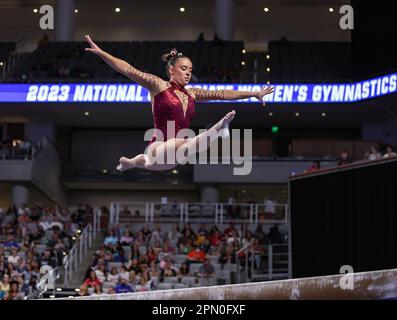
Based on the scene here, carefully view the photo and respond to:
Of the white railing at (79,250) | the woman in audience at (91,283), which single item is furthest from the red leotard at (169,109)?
the white railing at (79,250)

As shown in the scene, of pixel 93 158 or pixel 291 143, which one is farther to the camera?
pixel 93 158

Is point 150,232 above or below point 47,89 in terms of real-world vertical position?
below

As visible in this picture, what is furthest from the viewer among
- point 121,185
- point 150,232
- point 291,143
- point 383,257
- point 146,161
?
point 121,185

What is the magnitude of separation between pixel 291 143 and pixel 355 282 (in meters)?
20.7

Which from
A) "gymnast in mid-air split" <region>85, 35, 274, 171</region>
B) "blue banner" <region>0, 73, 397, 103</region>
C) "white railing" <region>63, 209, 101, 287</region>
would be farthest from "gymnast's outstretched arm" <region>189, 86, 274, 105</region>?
"blue banner" <region>0, 73, 397, 103</region>

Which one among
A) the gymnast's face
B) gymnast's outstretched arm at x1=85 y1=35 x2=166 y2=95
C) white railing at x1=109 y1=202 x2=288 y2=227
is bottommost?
gymnast's outstretched arm at x1=85 y1=35 x2=166 y2=95

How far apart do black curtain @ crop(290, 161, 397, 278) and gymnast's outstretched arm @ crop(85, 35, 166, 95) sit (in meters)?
8.78

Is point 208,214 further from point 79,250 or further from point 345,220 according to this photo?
point 345,220

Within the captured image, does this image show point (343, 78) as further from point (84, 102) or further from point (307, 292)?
point (307, 292)

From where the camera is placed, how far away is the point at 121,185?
28.6 meters

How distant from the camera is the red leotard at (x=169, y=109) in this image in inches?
276

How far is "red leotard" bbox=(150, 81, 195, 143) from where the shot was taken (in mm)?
7000

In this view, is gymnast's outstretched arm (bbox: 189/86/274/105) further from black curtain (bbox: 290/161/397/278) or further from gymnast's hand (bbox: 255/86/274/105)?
black curtain (bbox: 290/161/397/278)

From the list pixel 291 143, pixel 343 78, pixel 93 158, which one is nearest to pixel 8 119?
pixel 93 158
